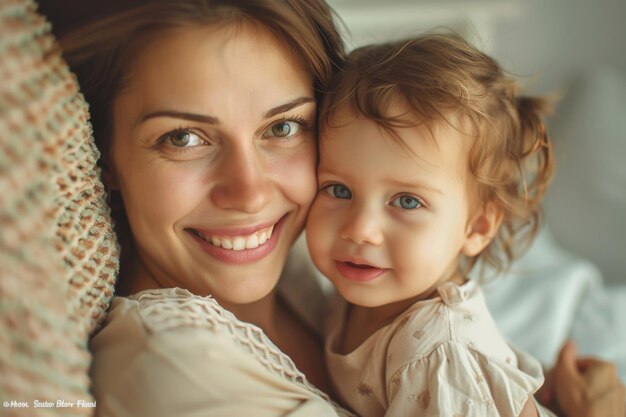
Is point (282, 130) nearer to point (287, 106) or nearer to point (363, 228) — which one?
point (287, 106)

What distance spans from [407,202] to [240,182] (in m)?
0.33

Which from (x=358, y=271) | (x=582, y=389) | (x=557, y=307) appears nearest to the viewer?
(x=358, y=271)

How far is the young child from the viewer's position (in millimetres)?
1017

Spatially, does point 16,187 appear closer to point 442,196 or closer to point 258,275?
point 258,275

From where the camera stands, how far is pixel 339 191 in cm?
115

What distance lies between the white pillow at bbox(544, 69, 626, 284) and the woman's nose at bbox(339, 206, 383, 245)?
4.14ft

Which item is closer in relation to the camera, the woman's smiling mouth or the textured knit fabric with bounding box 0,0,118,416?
the textured knit fabric with bounding box 0,0,118,416

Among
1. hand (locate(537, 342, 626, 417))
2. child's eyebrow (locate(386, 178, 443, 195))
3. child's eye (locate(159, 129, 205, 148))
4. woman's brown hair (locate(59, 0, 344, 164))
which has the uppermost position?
woman's brown hair (locate(59, 0, 344, 164))

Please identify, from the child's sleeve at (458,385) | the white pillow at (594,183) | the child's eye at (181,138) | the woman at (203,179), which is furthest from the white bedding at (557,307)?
the child's eye at (181,138)

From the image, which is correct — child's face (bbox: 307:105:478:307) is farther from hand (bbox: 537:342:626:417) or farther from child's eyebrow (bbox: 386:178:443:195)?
hand (bbox: 537:342:626:417)

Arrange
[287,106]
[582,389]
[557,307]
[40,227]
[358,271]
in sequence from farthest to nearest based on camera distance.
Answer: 1. [557,307]
2. [582,389]
3. [358,271]
4. [287,106]
5. [40,227]

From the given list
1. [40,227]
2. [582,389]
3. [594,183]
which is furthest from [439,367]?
[594,183]

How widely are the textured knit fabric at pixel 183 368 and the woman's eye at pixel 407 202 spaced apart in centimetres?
39

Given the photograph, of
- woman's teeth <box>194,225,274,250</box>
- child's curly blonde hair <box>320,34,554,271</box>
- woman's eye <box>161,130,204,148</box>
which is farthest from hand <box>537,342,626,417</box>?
woman's eye <box>161,130,204,148</box>
